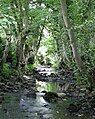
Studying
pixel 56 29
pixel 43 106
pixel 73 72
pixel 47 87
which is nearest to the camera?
pixel 43 106

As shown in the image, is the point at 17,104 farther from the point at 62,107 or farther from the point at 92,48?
the point at 92,48

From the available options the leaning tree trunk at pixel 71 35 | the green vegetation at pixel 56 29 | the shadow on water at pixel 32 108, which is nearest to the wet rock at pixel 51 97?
the shadow on water at pixel 32 108

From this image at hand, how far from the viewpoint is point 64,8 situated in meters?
12.3

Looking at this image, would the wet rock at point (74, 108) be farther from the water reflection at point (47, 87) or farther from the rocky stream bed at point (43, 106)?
the water reflection at point (47, 87)

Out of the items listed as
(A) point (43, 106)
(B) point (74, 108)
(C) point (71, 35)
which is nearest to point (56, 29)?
(C) point (71, 35)

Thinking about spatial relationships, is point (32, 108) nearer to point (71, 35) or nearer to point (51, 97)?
point (51, 97)

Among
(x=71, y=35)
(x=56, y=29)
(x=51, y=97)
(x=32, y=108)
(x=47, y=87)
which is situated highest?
(x=56, y=29)

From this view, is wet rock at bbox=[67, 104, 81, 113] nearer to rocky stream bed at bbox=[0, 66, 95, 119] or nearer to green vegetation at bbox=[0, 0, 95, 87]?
rocky stream bed at bbox=[0, 66, 95, 119]

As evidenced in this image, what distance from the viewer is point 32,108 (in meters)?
10.9

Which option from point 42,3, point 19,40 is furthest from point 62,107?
point 42,3

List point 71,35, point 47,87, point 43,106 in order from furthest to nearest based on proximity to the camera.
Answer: point 47,87, point 71,35, point 43,106

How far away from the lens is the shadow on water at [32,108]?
9434 millimetres

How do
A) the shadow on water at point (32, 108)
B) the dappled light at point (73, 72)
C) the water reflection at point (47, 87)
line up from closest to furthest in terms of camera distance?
the shadow on water at point (32, 108) → the dappled light at point (73, 72) → the water reflection at point (47, 87)

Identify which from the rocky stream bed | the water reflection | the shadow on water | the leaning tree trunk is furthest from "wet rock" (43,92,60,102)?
the water reflection
